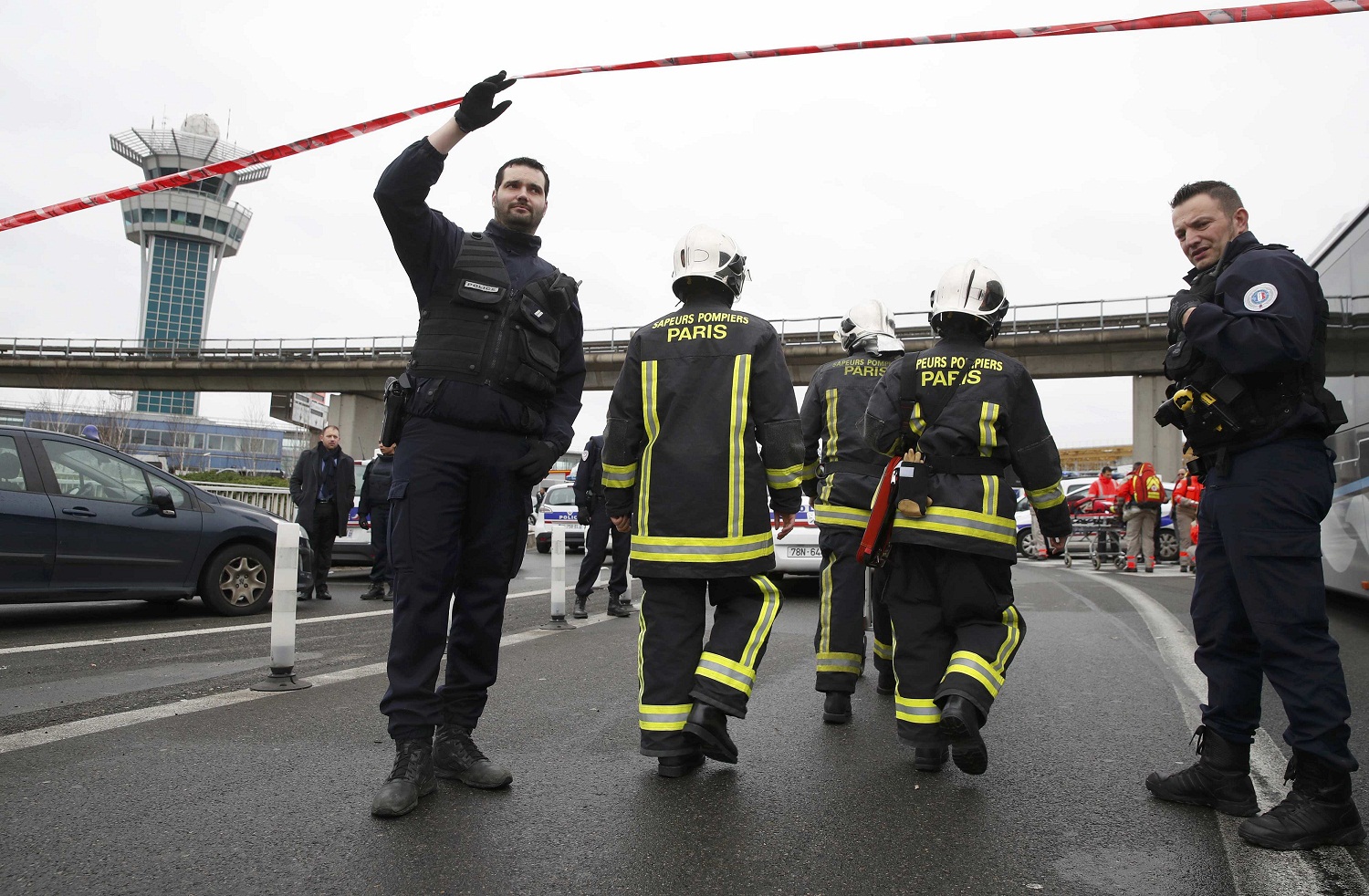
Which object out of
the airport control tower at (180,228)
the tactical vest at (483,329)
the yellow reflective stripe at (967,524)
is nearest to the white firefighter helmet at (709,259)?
the tactical vest at (483,329)

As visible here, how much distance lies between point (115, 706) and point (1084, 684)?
4803 mm

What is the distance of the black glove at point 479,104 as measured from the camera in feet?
10.8

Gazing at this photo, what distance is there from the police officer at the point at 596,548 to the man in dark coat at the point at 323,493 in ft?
9.54

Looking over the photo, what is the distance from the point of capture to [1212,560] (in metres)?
3.36

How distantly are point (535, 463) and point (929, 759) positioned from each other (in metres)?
1.77

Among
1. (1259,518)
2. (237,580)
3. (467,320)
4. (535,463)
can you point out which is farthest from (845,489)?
(237,580)

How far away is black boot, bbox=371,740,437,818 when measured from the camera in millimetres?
3021

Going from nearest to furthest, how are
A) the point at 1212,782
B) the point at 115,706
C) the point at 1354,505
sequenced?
the point at 1212,782, the point at 115,706, the point at 1354,505

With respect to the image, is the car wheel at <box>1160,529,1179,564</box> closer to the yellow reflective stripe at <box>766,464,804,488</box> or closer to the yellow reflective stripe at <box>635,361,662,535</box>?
the yellow reflective stripe at <box>766,464,804,488</box>

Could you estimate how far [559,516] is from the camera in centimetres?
2139

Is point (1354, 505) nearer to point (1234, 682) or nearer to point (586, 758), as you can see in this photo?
point (1234, 682)

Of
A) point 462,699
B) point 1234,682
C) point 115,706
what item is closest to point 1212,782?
point 1234,682

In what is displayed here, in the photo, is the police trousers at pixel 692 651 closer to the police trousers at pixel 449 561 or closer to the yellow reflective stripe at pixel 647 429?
the yellow reflective stripe at pixel 647 429

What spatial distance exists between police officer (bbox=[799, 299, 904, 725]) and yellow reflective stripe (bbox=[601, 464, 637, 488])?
923 mm
